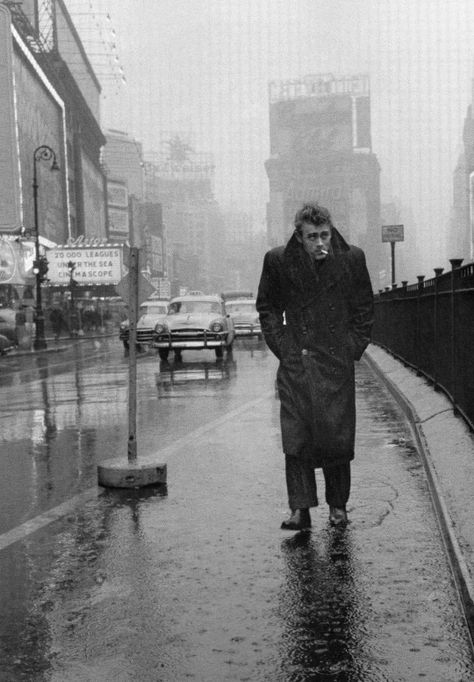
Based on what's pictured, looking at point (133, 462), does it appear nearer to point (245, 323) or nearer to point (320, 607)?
point (320, 607)

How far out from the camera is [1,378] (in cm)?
2044

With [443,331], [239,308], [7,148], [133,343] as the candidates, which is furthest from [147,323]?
[133,343]

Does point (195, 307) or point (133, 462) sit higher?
point (195, 307)

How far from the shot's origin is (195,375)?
19.2m

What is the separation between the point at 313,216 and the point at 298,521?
173cm

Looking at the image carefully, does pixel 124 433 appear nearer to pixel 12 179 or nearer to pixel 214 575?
pixel 214 575

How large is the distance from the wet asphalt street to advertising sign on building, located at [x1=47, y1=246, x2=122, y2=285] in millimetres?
62140

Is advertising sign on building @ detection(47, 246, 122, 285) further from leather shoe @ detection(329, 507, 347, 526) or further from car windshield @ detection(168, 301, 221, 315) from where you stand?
leather shoe @ detection(329, 507, 347, 526)

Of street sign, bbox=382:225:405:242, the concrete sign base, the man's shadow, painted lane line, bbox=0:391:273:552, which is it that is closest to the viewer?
the man's shadow

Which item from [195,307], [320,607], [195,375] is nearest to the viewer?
[320,607]

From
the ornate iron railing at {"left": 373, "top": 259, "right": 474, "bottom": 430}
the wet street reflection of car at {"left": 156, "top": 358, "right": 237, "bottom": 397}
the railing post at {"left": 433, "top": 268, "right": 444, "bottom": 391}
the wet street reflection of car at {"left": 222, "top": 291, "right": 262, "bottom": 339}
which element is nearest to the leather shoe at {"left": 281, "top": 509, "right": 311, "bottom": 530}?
the ornate iron railing at {"left": 373, "top": 259, "right": 474, "bottom": 430}

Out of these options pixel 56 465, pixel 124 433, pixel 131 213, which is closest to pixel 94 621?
pixel 56 465

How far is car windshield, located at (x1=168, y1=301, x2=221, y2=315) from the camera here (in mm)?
25922

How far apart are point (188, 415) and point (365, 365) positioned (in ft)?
31.8
